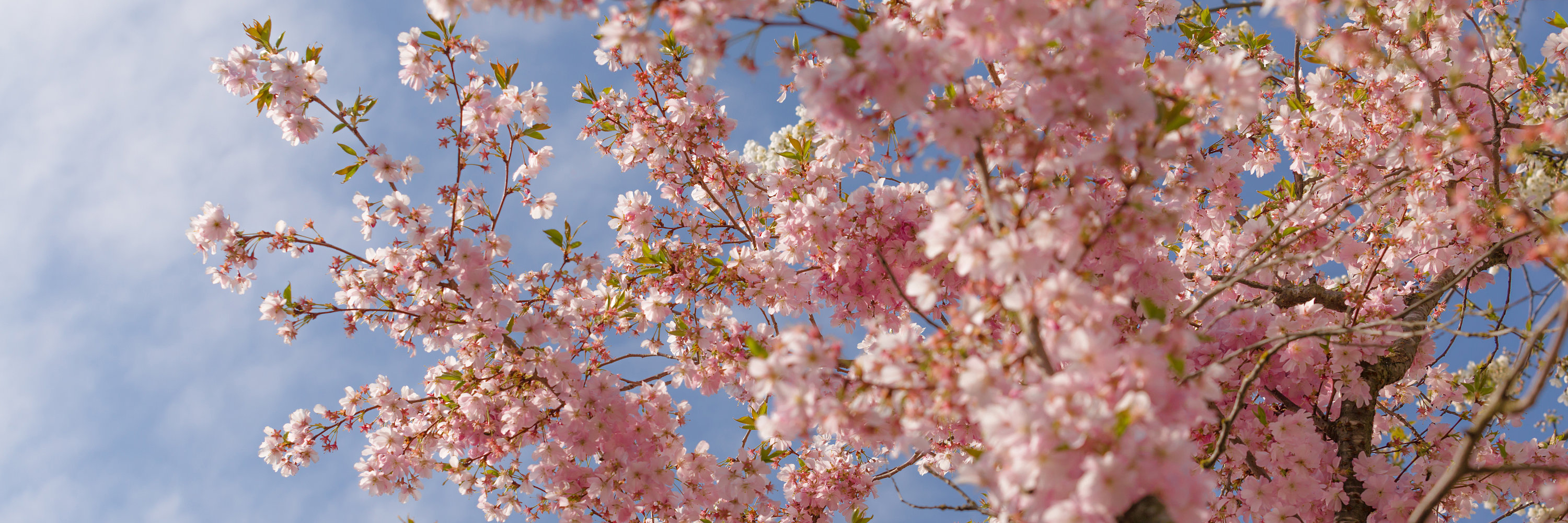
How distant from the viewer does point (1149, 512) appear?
2.05 meters

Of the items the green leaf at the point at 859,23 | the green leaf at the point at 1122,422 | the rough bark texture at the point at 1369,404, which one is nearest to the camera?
the green leaf at the point at 1122,422

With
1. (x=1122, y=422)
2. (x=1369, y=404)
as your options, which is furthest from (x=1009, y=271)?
(x=1369, y=404)

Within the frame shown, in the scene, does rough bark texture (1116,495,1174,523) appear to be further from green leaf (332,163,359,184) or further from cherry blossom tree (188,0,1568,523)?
green leaf (332,163,359,184)

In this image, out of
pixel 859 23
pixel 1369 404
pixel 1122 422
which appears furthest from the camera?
pixel 1369 404

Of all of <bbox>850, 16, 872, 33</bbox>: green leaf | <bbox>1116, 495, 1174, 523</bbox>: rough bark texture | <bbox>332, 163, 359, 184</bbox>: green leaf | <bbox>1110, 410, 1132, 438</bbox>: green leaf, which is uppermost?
<bbox>332, 163, 359, 184</bbox>: green leaf

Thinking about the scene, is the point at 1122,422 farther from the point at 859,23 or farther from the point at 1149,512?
the point at 859,23

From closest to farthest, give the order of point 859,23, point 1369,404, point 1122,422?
point 1122,422, point 859,23, point 1369,404

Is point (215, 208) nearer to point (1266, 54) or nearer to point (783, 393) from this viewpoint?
point (783, 393)

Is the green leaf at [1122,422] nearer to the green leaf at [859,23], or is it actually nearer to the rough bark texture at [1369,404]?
the green leaf at [859,23]

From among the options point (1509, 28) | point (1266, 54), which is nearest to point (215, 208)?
point (1266, 54)

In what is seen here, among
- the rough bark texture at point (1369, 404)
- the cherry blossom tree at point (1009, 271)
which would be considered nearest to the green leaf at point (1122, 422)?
the cherry blossom tree at point (1009, 271)

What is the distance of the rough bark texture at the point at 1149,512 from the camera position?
6.64 ft

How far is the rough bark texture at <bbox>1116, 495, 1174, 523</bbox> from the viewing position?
202 centimetres

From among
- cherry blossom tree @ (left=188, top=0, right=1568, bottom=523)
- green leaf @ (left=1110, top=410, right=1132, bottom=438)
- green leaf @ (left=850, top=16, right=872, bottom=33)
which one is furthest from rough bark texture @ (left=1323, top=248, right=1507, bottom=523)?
green leaf @ (left=850, top=16, right=872, bottom=33)
